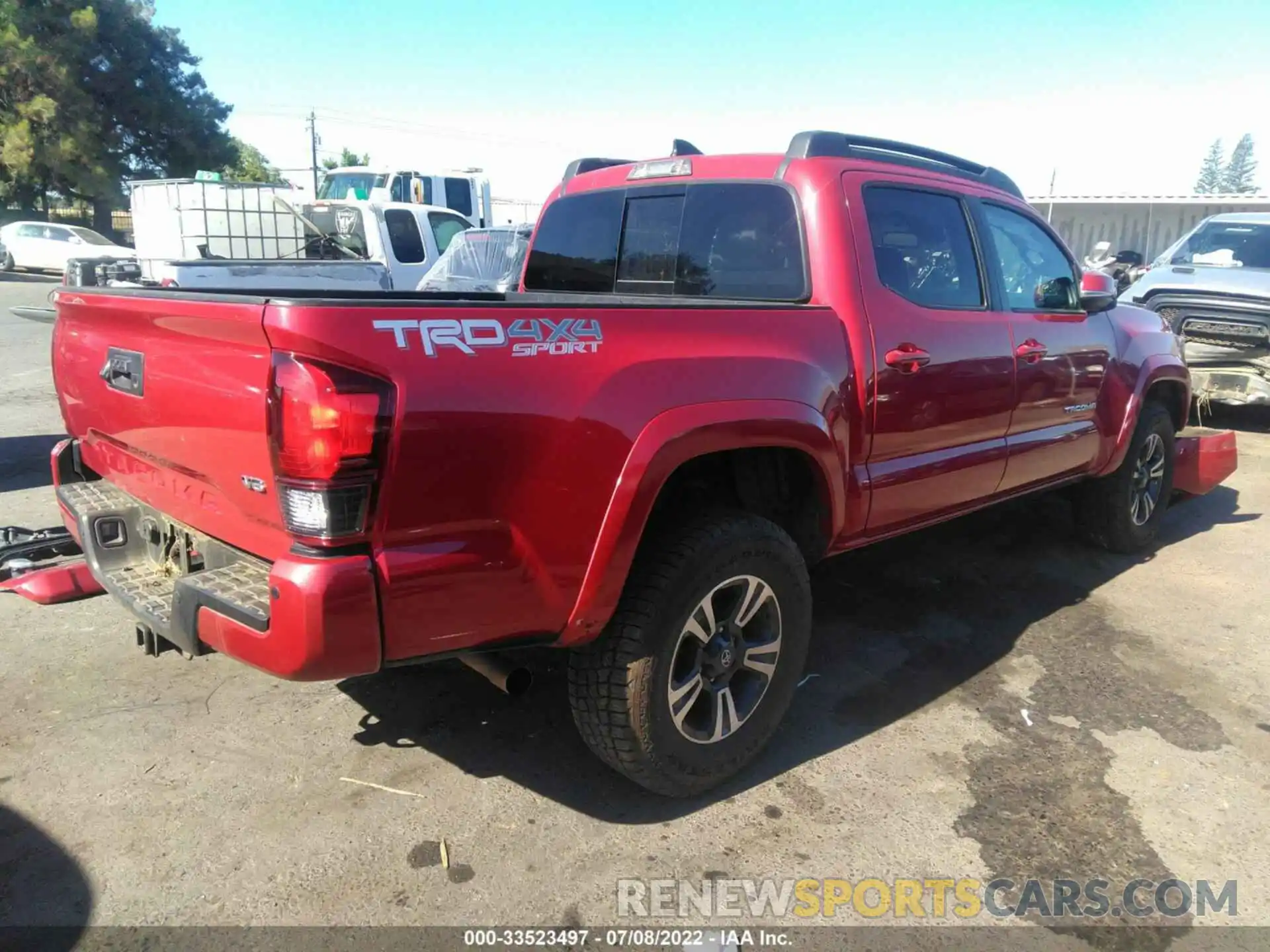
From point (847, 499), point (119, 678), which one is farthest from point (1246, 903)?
point (119, 678)

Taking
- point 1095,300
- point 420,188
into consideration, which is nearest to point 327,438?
point 1095,300

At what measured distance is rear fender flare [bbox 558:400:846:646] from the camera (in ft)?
8.06

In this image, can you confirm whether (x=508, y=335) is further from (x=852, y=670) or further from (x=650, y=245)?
(x=852, y=670)

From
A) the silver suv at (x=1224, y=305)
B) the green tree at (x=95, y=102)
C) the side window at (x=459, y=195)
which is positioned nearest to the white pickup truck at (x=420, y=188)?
the side window at (x=459, y=195)

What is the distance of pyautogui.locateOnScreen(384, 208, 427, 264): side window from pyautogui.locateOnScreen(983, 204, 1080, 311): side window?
8594 millimetres

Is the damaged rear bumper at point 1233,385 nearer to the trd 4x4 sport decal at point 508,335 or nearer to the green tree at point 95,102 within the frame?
the trd 4x4 sport decal at point 508,335

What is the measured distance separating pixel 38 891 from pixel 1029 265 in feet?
14.5

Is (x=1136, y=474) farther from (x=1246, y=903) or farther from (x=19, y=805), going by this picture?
(x=19, y=805)

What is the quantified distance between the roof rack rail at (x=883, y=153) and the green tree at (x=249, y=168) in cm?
1580

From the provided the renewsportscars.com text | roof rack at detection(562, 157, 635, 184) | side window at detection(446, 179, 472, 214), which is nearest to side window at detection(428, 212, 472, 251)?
side window at detection(446, 179, 472, 214)

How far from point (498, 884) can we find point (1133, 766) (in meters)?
2.19

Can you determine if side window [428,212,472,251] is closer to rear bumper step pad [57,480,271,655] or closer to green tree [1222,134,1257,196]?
rear bumper step pad [57,480,271,655]

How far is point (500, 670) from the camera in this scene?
2.59 m

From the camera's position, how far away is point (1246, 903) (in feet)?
8.29
